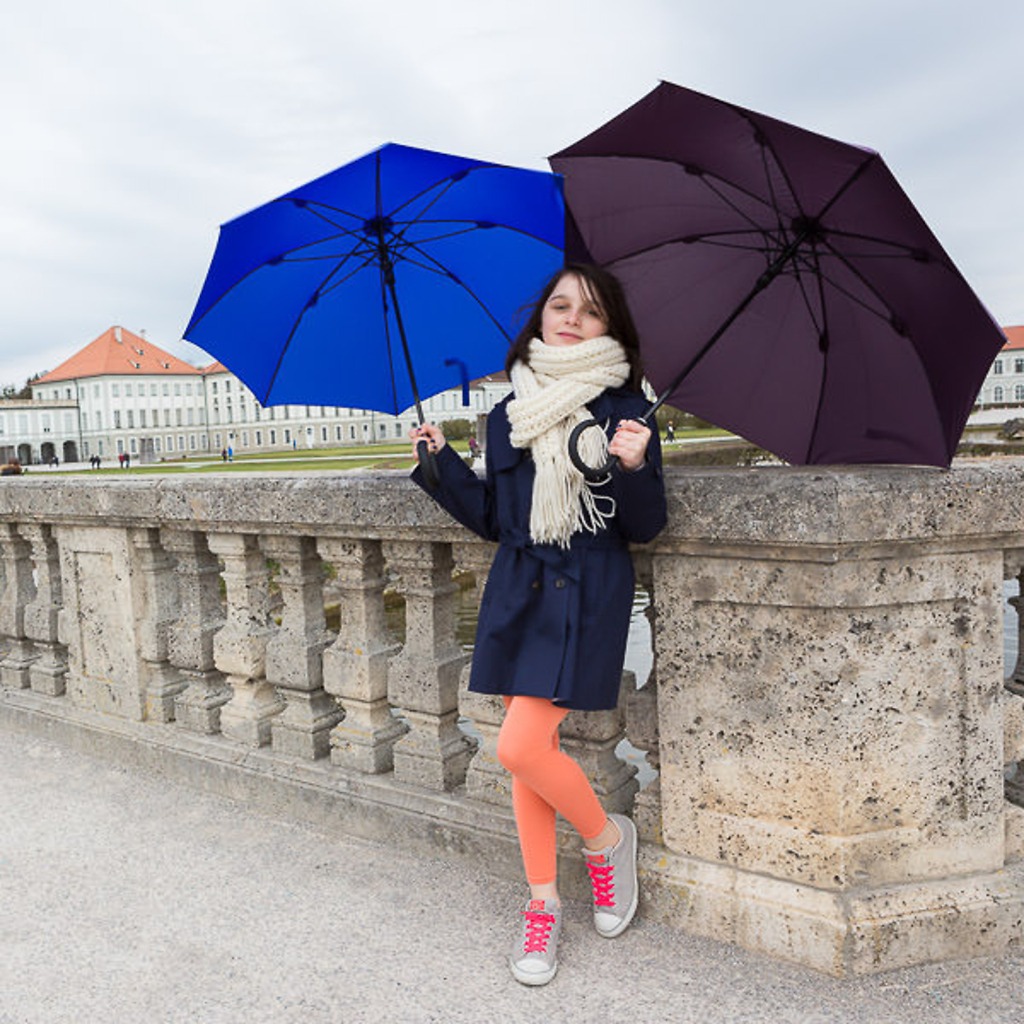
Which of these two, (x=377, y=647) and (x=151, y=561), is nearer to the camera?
(x=377, y=647)

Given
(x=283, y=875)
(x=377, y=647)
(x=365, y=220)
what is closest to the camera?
(x=365, y=220)

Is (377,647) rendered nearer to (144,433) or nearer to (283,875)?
(283,875)

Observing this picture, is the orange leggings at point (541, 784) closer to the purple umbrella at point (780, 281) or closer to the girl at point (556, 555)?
the girl at point (556, 555)

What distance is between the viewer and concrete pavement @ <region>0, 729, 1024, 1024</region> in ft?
7.71

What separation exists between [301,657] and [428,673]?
1.89 feet

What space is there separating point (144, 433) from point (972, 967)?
332ft

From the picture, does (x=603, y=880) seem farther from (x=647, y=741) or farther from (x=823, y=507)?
(x=823, y=507)

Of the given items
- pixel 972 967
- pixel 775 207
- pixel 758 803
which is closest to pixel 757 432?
pixel 775 207

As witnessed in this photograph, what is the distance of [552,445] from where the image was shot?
2.46 metres

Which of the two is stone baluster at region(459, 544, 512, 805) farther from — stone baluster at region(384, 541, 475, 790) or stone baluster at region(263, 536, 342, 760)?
stone baluster at region(263, 536, 342, 760)

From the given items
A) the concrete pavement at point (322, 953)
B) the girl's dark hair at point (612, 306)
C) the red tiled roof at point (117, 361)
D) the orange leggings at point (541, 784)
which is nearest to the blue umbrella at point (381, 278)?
the girl's dark hair at point (612, 306)

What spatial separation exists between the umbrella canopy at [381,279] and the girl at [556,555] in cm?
36

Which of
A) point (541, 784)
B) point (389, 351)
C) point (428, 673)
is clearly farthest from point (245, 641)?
point (541, 784)

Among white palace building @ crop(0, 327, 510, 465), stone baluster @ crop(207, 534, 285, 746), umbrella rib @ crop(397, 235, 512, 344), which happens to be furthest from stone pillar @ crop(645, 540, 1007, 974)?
white palace building @ crop(0, 327, 510, 465)
